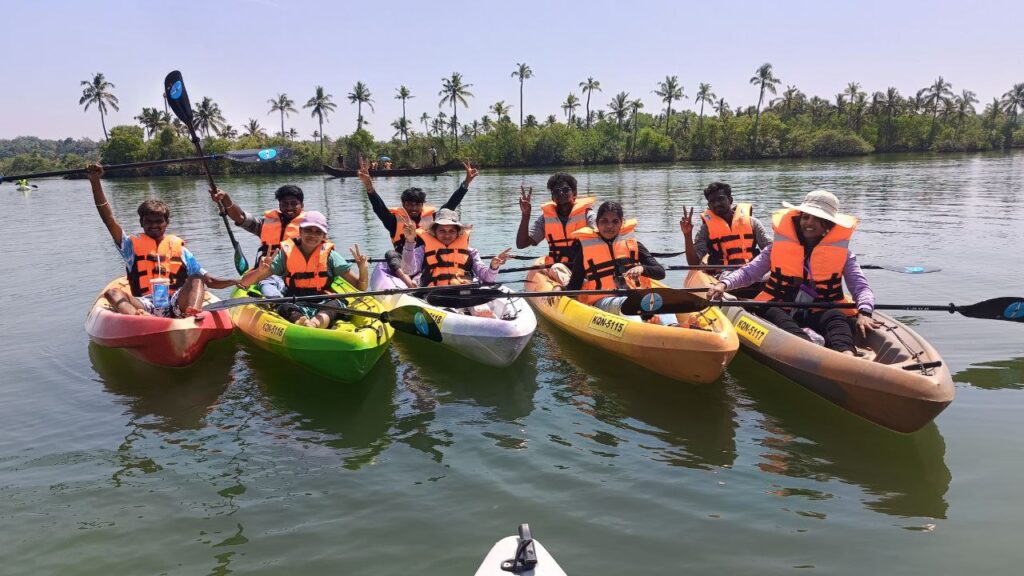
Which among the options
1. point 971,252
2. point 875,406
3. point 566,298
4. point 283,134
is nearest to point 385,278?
point 566,298

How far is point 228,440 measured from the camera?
5074mm

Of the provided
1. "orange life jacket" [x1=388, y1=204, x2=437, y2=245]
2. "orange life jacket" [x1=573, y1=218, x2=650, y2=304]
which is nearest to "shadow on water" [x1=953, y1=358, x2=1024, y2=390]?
"orange life jacket" [x1=573, y1=218, x2=650, y2=304]

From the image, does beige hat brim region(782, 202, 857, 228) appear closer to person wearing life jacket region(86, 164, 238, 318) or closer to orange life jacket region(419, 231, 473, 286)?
orange life jacket region(419, 231, 473, 286)

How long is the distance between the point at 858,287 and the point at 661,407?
1891mm

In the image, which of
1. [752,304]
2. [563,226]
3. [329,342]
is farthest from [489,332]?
[563,226]

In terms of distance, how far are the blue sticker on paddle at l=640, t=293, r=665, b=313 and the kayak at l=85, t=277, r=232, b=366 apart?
4123 millimetres

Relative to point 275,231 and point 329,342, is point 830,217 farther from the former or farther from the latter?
point 275,231

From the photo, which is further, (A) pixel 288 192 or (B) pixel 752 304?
(A) pixel 288 192

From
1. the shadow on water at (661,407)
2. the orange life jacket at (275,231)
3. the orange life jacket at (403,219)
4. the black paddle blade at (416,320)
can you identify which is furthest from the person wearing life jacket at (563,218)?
the orange life jacket at (275,231)

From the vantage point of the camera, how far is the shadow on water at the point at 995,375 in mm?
5711

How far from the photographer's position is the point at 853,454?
15.0 feet

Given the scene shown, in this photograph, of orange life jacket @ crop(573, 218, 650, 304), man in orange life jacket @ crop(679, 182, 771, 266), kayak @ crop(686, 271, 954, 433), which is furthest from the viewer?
man in orange life jacket @ crop(679, 182, 771, 266)

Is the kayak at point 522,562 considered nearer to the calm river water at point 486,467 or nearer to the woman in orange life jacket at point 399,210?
the calm river water at point 486,467

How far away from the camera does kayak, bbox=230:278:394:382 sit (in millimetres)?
5625
